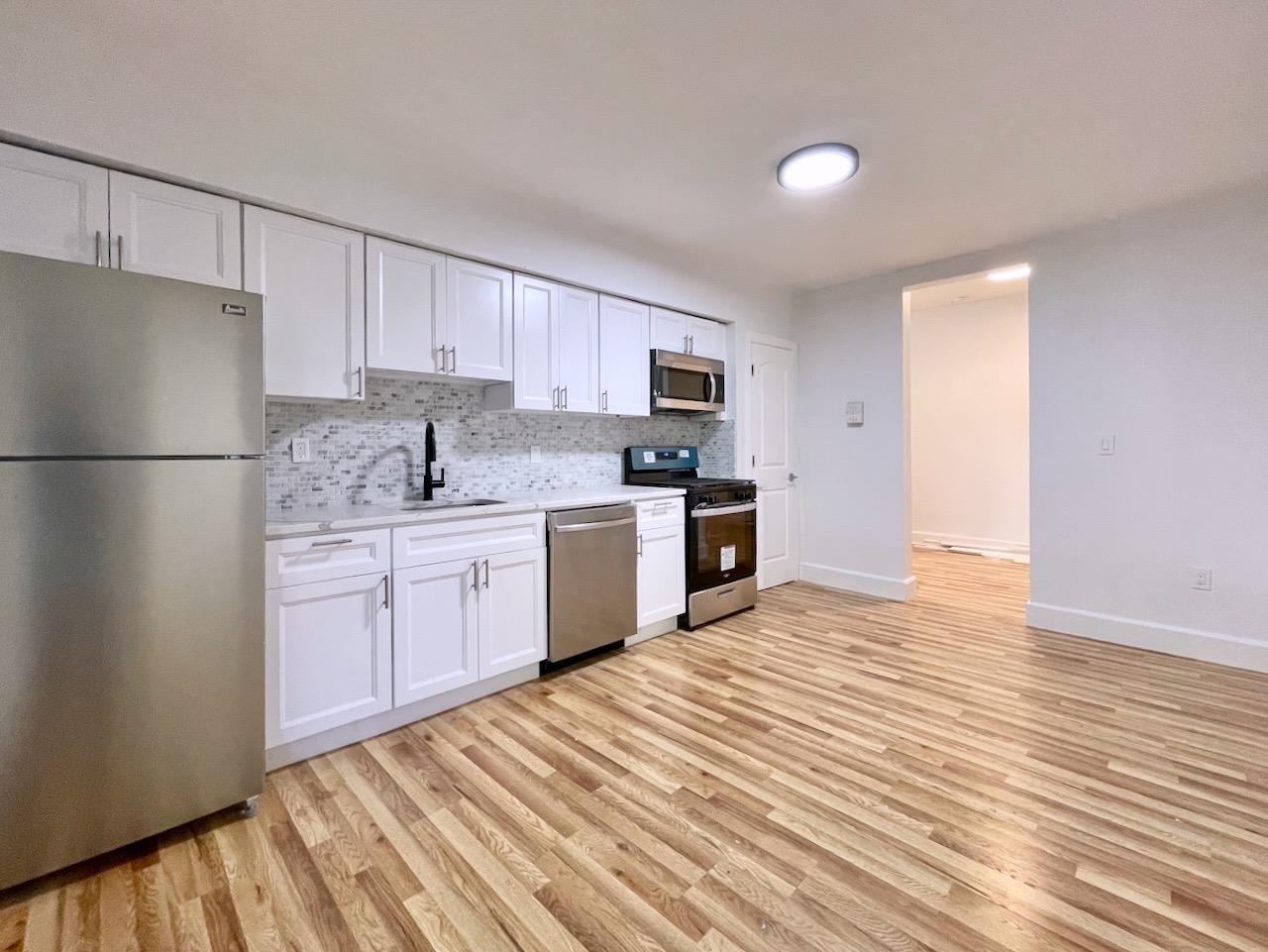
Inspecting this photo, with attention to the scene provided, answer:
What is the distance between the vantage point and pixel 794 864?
59.1 inches

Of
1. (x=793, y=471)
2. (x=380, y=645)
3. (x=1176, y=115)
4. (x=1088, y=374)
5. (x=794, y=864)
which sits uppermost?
(x=1176, y=115)

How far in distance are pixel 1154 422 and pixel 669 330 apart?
9.64 ft

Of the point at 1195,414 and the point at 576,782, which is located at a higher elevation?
the point at 1195,414

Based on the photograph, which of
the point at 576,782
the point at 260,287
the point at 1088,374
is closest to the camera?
the point at 576,782

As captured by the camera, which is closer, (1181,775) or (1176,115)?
(1181,775)

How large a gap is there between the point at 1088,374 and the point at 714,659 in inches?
114

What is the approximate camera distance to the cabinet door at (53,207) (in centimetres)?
162

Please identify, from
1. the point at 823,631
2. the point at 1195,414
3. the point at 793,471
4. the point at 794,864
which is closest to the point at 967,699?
the point at 823,631

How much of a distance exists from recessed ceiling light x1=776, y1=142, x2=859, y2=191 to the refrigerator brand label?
7.33 ft

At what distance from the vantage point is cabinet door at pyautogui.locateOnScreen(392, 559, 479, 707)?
221 centimetres

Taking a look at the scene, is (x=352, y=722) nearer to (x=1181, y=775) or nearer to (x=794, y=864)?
(x=794, y=864)

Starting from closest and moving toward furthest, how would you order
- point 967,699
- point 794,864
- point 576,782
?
point 794,864, point 576,782, point 967,699

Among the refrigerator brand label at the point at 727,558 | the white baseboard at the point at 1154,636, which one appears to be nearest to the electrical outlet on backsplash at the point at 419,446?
the refrigerator brand label at the point at 727,558

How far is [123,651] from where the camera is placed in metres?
1.48
